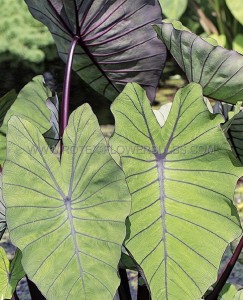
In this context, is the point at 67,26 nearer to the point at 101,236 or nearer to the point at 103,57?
the point at 103,57

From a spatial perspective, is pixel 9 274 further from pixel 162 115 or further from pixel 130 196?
pixel 162 115

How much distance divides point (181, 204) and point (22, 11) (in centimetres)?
348

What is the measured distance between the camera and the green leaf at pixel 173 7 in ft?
12.0

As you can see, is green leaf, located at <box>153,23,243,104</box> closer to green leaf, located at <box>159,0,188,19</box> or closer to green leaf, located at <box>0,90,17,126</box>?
green leaf, located at <box>0,90,17,126</box>

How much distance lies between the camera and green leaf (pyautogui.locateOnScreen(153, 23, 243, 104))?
4.04 feet

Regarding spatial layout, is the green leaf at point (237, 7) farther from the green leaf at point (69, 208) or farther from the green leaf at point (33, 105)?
the green leaf at point (69, 208)

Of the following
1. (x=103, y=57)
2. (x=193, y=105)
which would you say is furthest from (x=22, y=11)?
Answer: (x=193, y=105)

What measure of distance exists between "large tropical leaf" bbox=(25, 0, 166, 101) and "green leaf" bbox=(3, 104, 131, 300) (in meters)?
0.42

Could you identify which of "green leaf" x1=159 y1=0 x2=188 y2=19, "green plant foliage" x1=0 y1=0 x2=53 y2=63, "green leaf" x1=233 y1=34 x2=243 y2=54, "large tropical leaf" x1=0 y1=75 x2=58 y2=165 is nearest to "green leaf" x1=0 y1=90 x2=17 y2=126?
"large tropical leaf" x1=0 y1=75 x2=58 y2=165

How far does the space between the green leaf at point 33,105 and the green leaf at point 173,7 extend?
2.22 meters

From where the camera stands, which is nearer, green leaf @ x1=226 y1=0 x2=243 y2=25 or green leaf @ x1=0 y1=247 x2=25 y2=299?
green leaf @ x1=0 y1=247 x2=25 y2=299

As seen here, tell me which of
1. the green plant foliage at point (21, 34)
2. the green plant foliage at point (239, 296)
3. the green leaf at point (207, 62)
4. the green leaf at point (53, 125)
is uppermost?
the green plant foliage at point (21, 34)

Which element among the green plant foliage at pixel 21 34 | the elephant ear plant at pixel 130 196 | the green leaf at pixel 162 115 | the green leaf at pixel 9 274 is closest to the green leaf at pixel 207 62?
the elephant ear plant at pixel 130 196

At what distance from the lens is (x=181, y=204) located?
1186 mm
